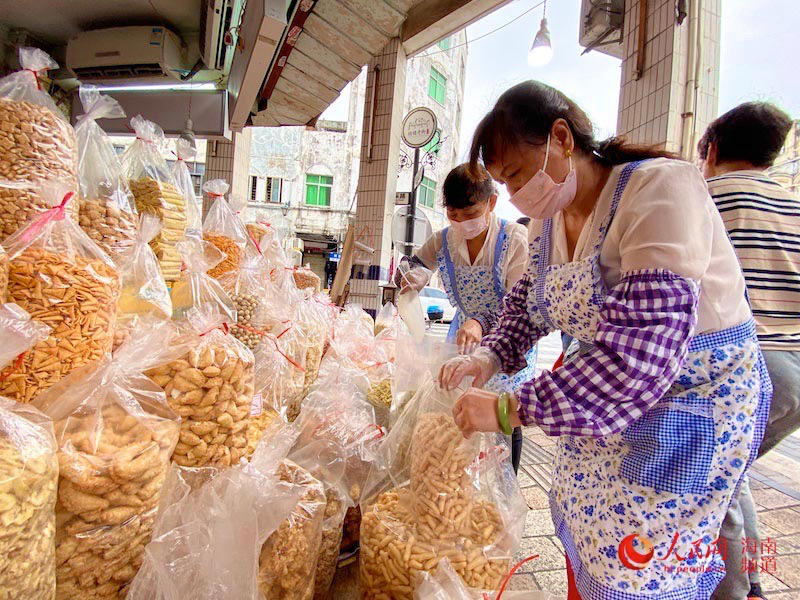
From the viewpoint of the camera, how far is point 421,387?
4.80ft

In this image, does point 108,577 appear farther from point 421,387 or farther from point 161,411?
point 421,387

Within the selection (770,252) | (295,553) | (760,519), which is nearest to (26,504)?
(295,553)

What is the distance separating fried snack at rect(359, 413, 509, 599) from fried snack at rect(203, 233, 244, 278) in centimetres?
126

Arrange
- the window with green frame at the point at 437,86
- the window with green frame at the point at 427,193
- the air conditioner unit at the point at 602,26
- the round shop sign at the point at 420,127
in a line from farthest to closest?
1. the window with green frame at the point at 427,193
2. the window with green frame at the point at 437,86
3. the round shop sign at the point at 420,127
4. the air conditioner unit at the point at 602,26

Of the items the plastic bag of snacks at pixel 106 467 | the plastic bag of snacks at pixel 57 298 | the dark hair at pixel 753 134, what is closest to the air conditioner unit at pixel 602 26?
the dark hair at pixel 753 134

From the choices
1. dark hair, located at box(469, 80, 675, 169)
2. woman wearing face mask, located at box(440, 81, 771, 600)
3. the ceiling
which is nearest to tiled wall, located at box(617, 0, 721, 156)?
dark hair, located at box(469, 80, 675, 169)

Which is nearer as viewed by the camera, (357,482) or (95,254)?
(95,254)

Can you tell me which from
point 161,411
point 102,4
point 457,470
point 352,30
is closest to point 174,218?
point 161,411

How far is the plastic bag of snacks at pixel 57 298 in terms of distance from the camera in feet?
2.76

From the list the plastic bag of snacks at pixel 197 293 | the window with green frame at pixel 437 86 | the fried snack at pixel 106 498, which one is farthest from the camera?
the window with green frame at pixel 437 86

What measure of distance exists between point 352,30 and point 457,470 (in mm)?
4230

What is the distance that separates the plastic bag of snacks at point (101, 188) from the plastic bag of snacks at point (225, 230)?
566 millimetres

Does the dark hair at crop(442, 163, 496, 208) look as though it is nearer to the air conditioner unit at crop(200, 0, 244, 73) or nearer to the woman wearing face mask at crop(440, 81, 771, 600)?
the woman wearing face mask at crop(440, 81, 771, 600)

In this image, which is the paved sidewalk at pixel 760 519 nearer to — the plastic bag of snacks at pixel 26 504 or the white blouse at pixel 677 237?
the white blouse at pixel 677 237
